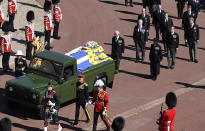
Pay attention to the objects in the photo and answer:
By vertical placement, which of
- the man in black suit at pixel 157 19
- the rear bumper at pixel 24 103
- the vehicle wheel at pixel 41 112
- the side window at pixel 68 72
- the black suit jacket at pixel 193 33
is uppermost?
the man in black suit at pixel 157 19

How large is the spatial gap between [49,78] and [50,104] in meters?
2.36

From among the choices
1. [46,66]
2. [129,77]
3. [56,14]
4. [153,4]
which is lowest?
[129,77]

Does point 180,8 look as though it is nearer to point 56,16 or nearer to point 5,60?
point 56,16

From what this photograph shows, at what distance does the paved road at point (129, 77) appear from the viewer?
21750 mm

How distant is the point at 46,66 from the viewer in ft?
73.4

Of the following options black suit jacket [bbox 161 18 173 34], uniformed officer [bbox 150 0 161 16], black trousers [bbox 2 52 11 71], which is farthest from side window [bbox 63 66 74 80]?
uniformed officer [bbox 150 0 161 16]

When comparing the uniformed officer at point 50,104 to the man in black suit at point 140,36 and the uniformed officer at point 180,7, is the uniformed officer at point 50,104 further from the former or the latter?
the uniformed officer at point 180,7

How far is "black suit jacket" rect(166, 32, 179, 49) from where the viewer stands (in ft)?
90.1

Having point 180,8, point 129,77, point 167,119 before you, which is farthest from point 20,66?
point 180,8

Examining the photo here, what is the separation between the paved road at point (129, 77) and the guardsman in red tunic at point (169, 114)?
304 cm

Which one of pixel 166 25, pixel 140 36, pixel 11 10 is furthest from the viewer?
pixel 11 10

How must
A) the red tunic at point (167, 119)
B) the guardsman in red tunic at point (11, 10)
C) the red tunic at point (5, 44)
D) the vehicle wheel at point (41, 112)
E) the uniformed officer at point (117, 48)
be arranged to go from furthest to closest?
the guardsman in red tunic at point (11, 10), the uniformed officer at point (117, 48), the red tunic at point (5, 44), the vehicle wheel at point (41, 112), the red tunic at point (167, 119)

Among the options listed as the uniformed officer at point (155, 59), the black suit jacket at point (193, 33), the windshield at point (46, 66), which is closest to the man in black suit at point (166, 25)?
the black suit jacket at point (193, 33)

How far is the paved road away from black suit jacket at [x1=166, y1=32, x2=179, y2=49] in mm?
1054
